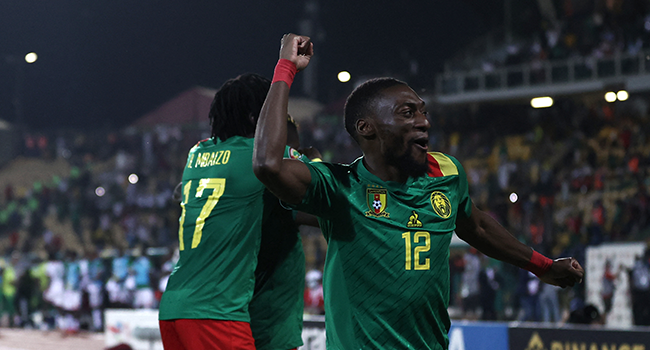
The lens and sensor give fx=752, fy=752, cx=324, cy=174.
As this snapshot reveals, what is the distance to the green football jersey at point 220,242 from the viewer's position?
294 cm

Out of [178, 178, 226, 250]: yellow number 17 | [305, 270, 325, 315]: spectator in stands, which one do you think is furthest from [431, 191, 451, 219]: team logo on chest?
[305, 270, 325, 315]: spectator in stands

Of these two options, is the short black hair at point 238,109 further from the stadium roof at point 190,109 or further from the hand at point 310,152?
the stadium roof at point 190,109

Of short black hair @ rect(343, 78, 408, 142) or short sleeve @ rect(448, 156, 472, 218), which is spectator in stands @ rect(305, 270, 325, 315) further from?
short black hair @ rect(343, 78, 408, 142)

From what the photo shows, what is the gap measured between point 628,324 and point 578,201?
194 inches

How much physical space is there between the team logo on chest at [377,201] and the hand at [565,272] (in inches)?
33.3

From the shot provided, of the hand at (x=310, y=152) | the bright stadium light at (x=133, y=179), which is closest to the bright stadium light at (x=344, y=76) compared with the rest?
the bright stadium light at (x=133, y=179)

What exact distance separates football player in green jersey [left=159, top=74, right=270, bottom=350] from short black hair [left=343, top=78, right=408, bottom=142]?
0.58 metres

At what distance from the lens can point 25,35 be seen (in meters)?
20.3

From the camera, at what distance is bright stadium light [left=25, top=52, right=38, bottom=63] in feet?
81.6

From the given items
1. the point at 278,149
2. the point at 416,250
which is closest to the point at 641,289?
the point at 416,250

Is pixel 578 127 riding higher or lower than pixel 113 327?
higher

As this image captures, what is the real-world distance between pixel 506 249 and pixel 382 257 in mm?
664

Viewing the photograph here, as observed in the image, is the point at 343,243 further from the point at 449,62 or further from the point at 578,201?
the point at 449,62

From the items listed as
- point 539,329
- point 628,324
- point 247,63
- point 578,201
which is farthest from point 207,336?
point 247,63
